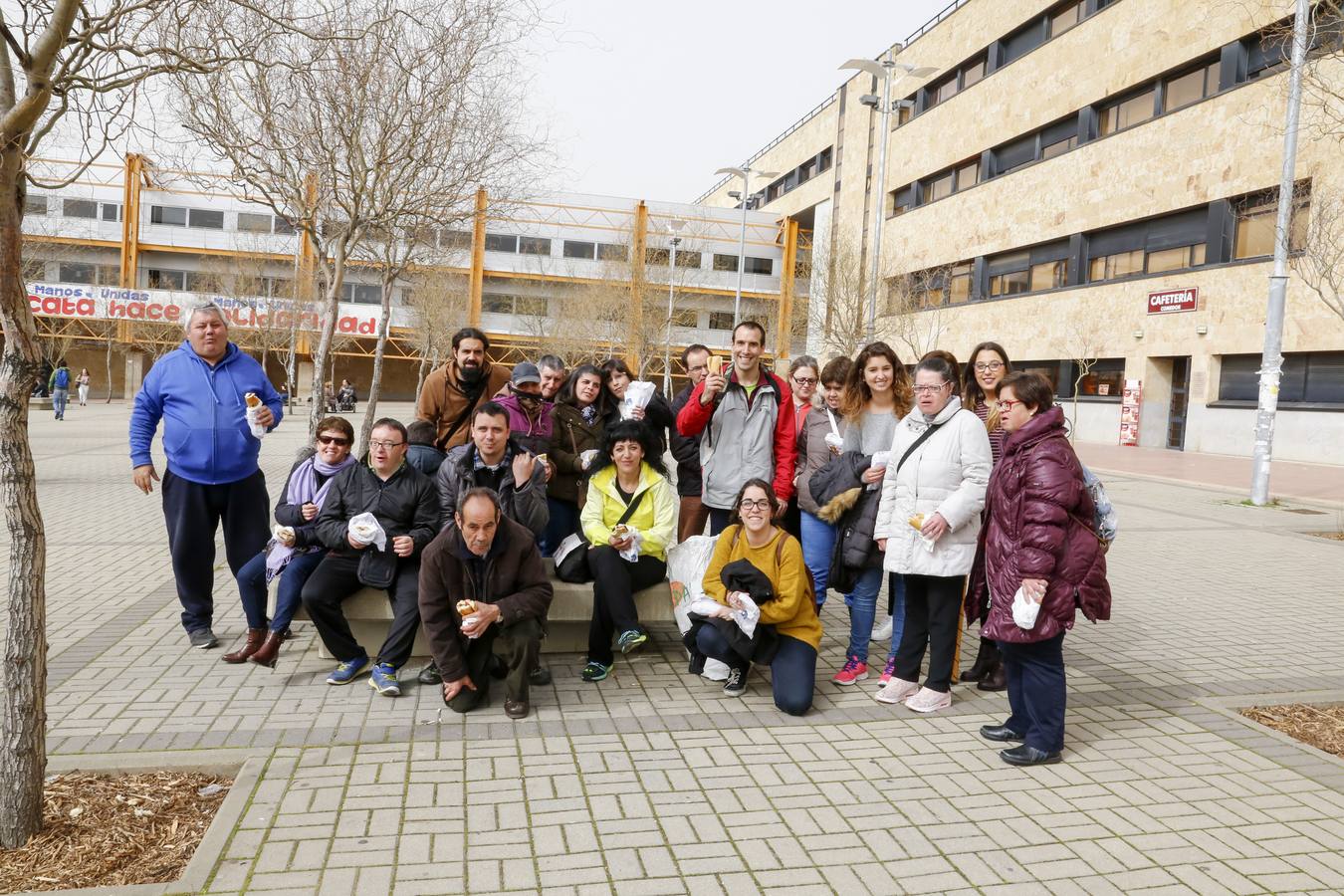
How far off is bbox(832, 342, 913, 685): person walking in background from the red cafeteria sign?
24.9 metres

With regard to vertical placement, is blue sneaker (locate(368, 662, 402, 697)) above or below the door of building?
below

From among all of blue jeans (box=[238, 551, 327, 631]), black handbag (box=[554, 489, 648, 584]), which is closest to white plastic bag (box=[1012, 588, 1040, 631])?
black handbag (box=[554, 489, 648, 584])

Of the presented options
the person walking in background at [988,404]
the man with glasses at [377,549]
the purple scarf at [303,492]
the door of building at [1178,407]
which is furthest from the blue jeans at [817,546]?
the door of building at [1178,407]

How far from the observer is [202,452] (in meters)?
5.48

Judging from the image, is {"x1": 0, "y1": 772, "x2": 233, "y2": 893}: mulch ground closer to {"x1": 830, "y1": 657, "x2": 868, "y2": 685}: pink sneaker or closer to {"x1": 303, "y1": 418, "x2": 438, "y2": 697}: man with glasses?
{"x1": 303, "y1": 418, "x2": 438, "y2": 697}: man with glasses

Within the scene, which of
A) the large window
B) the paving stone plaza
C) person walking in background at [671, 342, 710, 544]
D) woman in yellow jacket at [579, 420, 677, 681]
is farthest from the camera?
the large window

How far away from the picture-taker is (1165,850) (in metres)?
3.46

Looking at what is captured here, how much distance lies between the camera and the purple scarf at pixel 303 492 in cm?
526

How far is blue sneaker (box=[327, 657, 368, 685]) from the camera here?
5027 millimetres

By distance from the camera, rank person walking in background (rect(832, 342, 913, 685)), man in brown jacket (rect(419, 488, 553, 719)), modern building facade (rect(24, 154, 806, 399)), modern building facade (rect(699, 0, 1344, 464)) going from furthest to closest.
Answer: modern building facade (rect(24, 154, 806, 399))
modern building facade (rect(699, 0, 1344, 464))
person walking in background (rect(832, 342, 913, 685))
man in brown jacket (rect(419, 488, 553, 719))

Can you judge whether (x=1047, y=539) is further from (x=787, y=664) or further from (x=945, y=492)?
(x=787, y=664)

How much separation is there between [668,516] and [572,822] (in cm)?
232

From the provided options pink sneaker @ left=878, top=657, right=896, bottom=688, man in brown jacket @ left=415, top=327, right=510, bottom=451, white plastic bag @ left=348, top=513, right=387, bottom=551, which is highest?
man in brown jacket @ left=415, top=327, right=510, bottom=451

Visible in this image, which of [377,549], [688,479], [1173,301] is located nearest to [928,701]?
[688,479]
